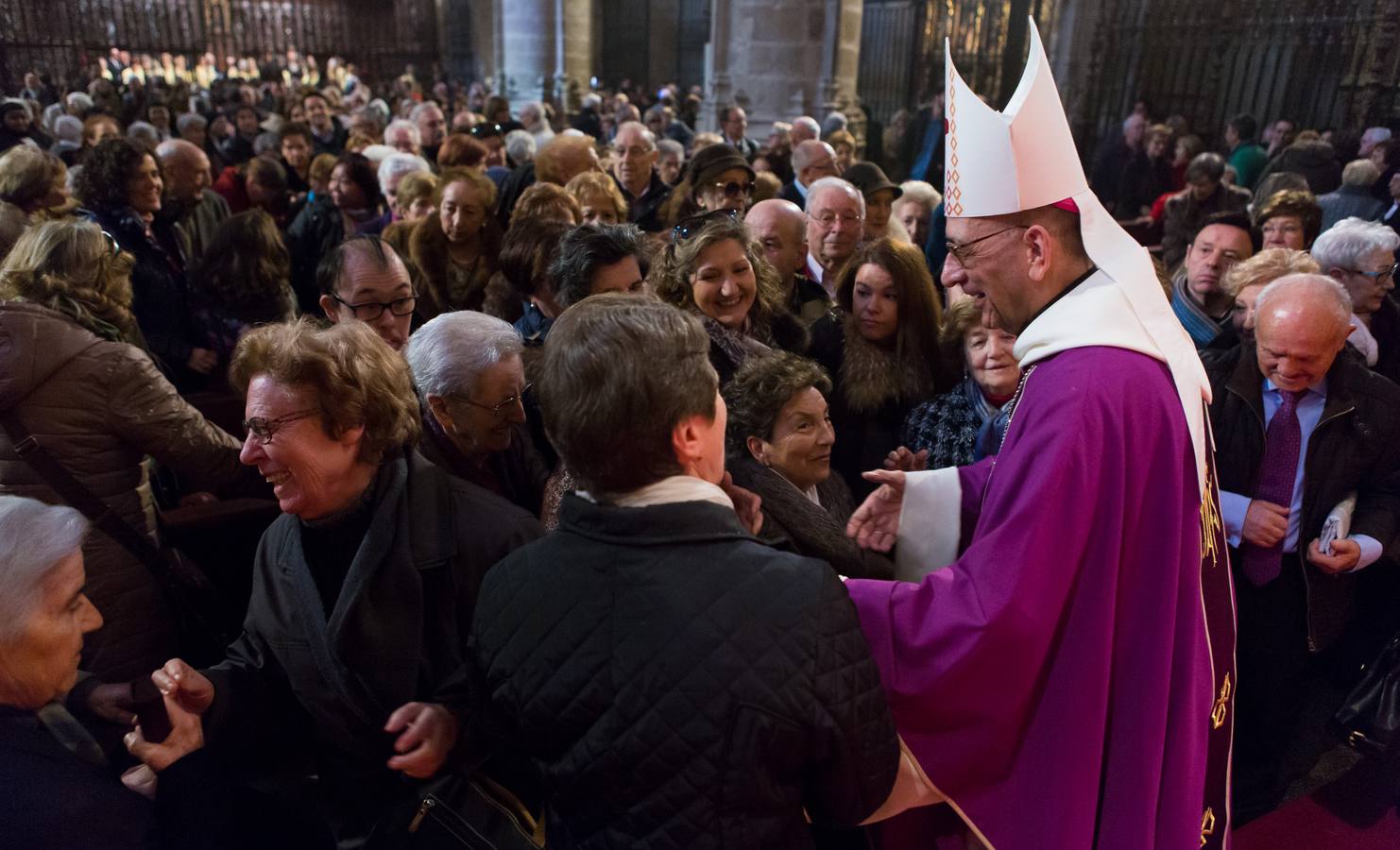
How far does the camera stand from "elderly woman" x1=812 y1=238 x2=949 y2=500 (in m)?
3.54

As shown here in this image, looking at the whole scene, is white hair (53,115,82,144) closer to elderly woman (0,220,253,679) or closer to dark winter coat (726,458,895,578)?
elderly woman (0,220,253,679)

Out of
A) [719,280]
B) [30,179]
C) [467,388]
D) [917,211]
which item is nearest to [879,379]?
[719,280]

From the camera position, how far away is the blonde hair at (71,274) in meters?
2.79

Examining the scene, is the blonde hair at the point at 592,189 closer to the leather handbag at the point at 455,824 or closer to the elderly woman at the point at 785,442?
the elderly woman at the point at 785,442

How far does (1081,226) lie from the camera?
2004 millimetres

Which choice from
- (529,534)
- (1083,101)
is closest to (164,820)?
(529,534)

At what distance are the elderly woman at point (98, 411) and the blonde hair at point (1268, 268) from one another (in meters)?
3.54

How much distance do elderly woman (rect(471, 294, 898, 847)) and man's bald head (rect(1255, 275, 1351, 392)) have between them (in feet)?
7.22

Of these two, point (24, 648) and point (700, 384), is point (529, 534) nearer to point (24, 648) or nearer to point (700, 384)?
point (700, 384)

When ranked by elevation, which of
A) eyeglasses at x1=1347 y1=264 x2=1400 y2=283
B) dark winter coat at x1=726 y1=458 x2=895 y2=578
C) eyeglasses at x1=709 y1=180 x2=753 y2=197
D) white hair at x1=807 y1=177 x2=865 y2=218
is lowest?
dark winter coat at x1=726 y1=458 x2=895 y2=578

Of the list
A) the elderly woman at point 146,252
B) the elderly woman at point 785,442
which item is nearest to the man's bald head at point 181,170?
the elderly woman at point 146,252

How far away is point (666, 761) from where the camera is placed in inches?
55.4

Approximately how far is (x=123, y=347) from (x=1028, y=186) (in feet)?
8.04

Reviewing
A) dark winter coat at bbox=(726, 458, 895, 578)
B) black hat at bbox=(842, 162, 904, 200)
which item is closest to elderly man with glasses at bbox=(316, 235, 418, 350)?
dark winter coat at bbox=(726, 458, 895, 578)
